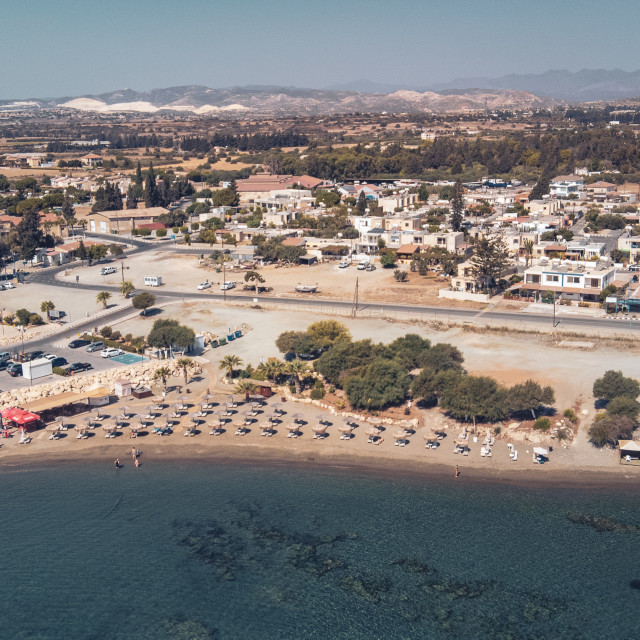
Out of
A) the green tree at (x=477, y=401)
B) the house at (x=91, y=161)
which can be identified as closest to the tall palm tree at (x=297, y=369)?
the green tree at (x=477, y=401)

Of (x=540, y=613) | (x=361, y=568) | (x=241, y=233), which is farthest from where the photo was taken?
(x=241, y=233)

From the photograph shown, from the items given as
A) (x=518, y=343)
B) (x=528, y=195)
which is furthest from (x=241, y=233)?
(x=518, y=343)

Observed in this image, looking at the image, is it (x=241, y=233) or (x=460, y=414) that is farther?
(x=241, y=233)

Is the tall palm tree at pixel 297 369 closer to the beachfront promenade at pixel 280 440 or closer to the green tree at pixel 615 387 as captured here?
the beachfront promenade at pixel 280 440

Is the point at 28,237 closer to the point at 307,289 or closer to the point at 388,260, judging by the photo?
the point at 307,289

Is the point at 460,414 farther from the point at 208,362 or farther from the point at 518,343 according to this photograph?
the point at 208,362
